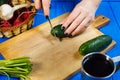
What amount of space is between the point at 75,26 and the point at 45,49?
6.7 inches

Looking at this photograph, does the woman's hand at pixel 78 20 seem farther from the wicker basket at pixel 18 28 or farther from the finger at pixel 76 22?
the wicker basket at pixel 18 28

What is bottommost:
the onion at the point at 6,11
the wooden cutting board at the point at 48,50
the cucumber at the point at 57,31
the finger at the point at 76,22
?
the wooden cutting board at the point at 48,50

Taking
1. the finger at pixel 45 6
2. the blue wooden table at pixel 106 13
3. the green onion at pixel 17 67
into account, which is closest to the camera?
the green onion at pixel 17 67

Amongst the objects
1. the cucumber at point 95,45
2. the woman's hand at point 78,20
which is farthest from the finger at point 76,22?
the cucumber at point 95,45

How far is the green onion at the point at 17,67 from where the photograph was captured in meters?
0.94

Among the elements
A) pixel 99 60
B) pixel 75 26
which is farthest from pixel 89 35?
pixel 99 60

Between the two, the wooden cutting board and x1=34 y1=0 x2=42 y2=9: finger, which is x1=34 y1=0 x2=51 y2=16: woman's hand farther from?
the wooden cutting board

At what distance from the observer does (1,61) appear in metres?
0.97

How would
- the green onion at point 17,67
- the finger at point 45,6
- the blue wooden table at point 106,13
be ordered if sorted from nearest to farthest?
the green onion at point 17,67, the finger at point 45,6, the blue wooden table at point 106,13

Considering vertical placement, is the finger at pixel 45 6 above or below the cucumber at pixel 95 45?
above

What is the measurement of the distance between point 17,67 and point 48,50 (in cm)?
17

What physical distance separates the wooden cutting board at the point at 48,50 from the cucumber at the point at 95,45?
4 cm

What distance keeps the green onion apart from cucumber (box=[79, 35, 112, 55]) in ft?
0.76

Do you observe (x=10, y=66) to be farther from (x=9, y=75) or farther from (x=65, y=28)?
(x=65, y=28)
